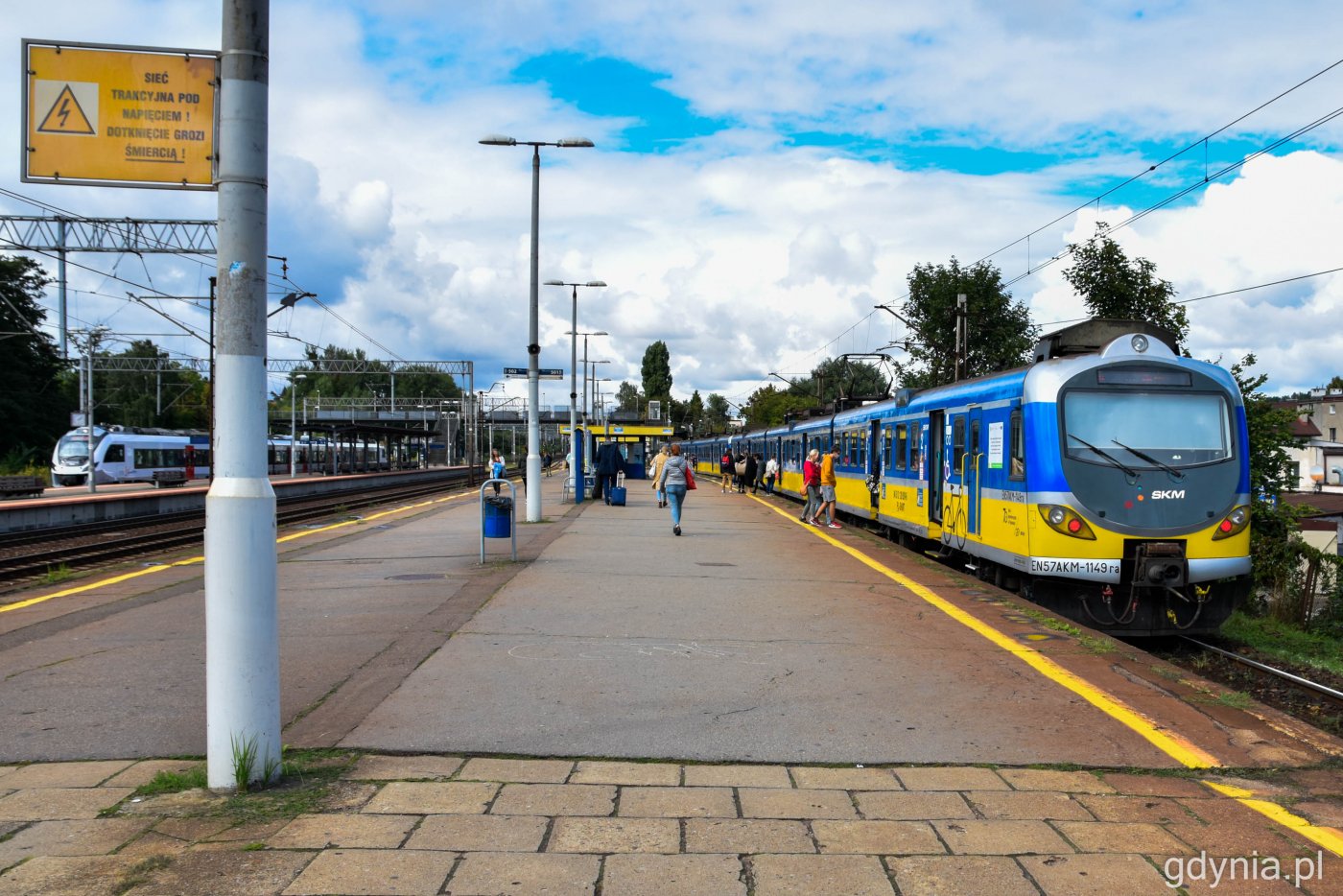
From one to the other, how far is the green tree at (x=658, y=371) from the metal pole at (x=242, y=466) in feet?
376

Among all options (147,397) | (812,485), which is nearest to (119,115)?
(812,485)

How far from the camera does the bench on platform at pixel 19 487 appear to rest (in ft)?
110

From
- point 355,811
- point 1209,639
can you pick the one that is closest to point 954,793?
point 355,811

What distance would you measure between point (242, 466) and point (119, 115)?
1.82 meters

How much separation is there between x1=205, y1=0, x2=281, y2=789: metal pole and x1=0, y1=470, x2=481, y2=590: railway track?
1092 cm

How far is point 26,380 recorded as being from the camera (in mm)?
57031

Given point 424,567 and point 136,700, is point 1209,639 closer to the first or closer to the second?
point 424,567

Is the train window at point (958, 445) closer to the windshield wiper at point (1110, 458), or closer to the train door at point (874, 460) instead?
the windshield wiper at point (1110, 458)

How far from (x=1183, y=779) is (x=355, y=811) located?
370cm

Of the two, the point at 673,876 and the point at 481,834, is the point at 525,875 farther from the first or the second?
the point at 673,876

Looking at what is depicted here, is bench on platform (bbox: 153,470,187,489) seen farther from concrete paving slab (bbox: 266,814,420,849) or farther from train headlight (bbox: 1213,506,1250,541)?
concrete paving slab (bbox: 266,814,420,849)

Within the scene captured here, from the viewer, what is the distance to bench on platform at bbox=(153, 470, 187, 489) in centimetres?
4766

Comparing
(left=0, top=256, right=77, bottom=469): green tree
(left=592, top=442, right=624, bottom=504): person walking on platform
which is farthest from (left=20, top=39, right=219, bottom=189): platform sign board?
(left=0, top=256, right=77, bottom=469): green tree

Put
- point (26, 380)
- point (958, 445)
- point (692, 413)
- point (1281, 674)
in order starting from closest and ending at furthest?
point (1281, 674) < point (958, 445) < point (26, 380) < point (692, 413)
